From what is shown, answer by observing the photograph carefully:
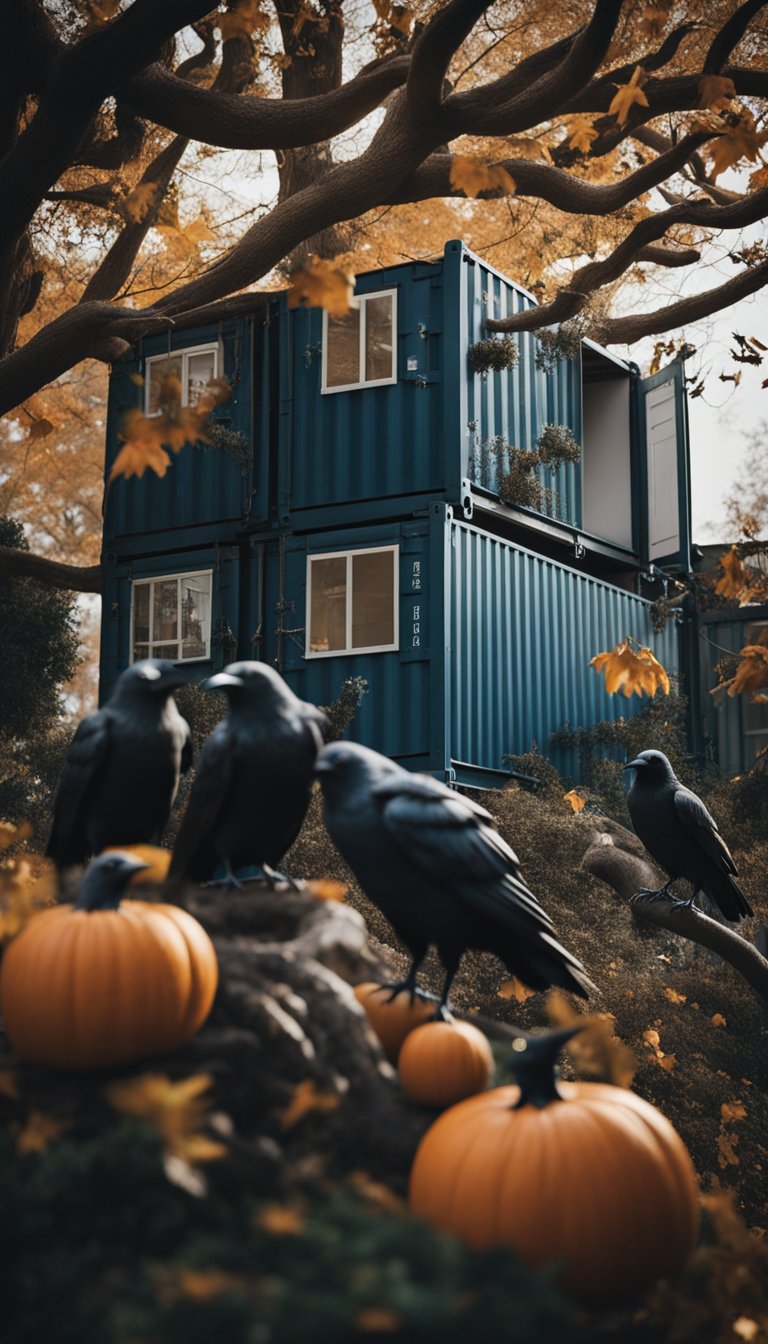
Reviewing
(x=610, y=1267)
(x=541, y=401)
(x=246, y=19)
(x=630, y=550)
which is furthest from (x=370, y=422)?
(x=610, y=1267)

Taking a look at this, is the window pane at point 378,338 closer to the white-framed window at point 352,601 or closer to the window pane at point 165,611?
the white-framed window at point 352,601

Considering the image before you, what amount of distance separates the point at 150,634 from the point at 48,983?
13842mm

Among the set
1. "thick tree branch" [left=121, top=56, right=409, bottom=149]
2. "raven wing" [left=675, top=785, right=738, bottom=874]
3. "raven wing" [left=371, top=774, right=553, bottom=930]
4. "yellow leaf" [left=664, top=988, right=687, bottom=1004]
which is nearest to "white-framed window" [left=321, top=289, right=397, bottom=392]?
"thick tree branch" [left=121, top=56, right=409, bottom=149]

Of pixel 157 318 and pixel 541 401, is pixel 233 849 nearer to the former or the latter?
pixel 157 318

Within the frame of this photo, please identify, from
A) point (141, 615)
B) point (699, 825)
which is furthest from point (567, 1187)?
point (141, 615)

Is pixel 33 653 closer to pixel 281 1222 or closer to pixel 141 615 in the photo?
pixel 141 615

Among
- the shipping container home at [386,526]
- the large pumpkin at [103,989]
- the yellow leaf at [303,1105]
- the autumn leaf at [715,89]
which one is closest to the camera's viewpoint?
the yellow leaf at [303,1105]

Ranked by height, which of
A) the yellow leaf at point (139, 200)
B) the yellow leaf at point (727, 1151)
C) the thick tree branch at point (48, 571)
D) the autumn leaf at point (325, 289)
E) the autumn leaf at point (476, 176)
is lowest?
the yellow leaf at point (727, 1151)

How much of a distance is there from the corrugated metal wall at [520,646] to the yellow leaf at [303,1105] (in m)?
11.4

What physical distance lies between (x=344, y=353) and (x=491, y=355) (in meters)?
1.88

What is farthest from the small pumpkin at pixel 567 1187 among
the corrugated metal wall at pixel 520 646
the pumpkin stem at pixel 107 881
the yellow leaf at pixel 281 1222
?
the corrugated metal wall at pixel 520 646

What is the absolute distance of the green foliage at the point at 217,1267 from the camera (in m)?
2.57

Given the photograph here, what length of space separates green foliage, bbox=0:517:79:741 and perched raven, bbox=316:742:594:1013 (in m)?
14.4

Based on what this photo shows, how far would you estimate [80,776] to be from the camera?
4.84 meters
